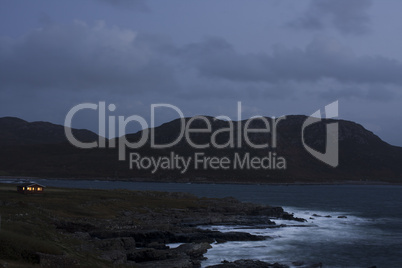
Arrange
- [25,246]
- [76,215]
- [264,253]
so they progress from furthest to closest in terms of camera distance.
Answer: [76,215], [264,253], [25,246]

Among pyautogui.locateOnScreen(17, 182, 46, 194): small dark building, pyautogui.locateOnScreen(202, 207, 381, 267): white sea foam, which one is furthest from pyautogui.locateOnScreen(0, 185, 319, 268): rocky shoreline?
pyautogui.locateOnScreen(17, 182, 46, 194): small dark building

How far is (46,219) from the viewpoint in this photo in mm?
48750

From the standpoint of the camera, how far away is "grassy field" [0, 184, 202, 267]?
2497 centimetres

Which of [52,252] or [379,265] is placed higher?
[52,252]

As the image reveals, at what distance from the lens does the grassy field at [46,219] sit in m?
25.0

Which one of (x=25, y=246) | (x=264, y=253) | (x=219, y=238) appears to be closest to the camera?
(x=25, y=246)

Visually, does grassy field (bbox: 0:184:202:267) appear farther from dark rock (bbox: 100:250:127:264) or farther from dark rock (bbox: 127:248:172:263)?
dark rock (bbox: 127:248:172:263)

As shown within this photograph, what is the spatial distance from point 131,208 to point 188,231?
20.3m

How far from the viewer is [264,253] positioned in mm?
46375

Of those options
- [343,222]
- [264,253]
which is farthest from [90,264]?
[343,222]

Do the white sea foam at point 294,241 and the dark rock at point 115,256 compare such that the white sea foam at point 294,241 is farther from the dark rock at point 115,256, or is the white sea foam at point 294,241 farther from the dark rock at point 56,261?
the dark rock at point 56,261

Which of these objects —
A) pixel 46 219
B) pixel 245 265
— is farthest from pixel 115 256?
pixel 46 219

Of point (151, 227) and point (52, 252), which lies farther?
point (151, 227)

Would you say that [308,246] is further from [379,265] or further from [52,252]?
[52,252]
